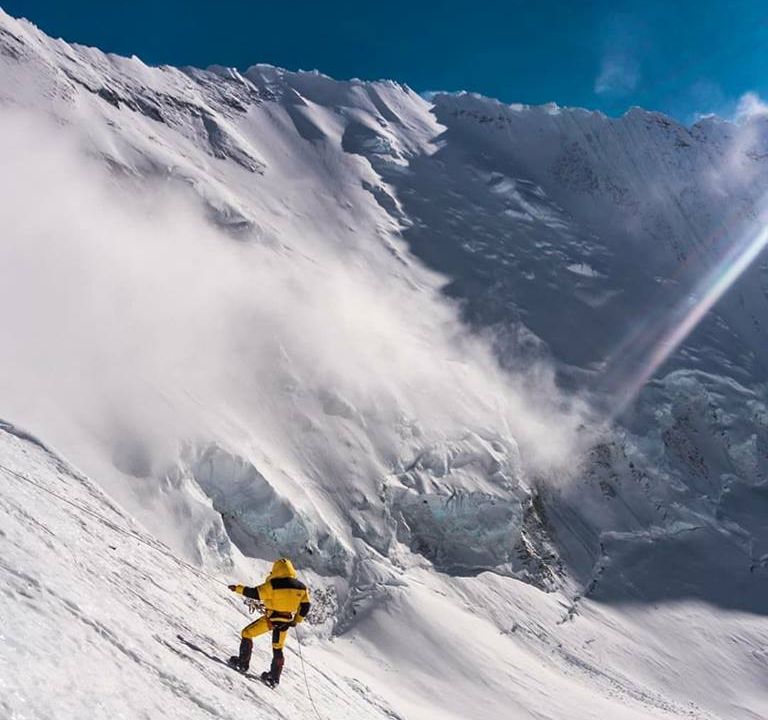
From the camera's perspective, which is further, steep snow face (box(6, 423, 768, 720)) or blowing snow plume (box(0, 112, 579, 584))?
blowing snow plume (box(0, 112, 579, 584))

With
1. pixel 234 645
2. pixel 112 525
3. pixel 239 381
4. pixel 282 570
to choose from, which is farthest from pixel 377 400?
pixel 282 570

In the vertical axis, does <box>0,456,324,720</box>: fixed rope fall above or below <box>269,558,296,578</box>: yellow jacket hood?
below

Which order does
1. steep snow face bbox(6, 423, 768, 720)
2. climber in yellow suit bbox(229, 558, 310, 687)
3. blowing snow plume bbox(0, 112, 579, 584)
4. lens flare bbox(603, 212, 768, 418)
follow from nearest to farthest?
steep snow face bbox(6, 423, 768, 720)
climber in yellow suit bbox(229, 558, 310, 687)
blowing snow plume bbox(0, 112, 579, 584)
lens flare bbox(603, 212, 768, 418)

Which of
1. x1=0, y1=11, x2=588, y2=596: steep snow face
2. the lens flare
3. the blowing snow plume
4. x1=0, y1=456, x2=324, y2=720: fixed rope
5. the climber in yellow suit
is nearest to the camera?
the climber in yellow suit

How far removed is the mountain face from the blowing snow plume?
0.21 m

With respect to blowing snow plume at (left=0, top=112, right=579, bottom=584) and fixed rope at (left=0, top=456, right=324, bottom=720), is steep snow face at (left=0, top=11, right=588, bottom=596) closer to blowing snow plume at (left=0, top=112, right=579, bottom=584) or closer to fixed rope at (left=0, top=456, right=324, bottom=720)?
blowing snow plume at (left=0, top=112, right=579, bottom=584)

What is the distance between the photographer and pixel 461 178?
374ft

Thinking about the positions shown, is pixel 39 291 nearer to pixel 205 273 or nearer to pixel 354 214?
pixel 205 273

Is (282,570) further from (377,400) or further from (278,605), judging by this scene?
(377,400)

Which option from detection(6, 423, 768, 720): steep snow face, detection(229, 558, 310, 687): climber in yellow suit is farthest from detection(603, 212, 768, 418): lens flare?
detection(229, 558, 310, 687): climber in yellow suit

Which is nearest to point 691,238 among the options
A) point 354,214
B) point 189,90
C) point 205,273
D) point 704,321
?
point 704,321

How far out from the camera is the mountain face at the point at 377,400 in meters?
32.0

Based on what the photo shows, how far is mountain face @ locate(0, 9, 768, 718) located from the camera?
31969 millimetres

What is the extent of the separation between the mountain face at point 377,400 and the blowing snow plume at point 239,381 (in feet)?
0.68
